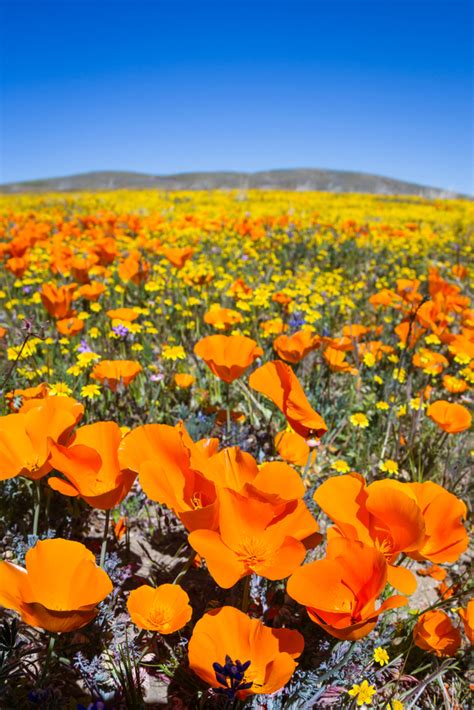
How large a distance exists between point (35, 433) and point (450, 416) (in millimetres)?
1577

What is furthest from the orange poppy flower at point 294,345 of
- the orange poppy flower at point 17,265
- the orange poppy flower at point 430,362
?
the orange poppy flower at point 17,265

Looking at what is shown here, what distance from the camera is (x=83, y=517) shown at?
1.88 m

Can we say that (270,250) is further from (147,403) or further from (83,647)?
(83,647)

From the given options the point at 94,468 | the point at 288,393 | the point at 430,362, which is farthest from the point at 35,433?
the point at 430,362

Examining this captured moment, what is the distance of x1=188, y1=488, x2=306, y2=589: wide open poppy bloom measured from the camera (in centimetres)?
99

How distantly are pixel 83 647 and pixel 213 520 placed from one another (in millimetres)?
680

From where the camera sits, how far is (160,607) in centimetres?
114

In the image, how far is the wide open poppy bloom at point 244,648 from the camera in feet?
3.09

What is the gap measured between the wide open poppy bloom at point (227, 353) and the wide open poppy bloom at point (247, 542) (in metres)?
0.79

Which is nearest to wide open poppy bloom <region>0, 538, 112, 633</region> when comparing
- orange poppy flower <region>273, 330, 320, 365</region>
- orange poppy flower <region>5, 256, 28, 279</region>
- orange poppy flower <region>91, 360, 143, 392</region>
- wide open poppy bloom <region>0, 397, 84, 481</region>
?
wide open poppy bloom <region>0, 397, 84, 481</region>

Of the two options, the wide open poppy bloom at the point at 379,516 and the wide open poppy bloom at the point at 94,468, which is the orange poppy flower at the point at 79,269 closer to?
the wide open poppy bloom at the point at 94,468

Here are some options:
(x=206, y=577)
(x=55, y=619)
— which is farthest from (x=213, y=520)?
(x=206, y=577)

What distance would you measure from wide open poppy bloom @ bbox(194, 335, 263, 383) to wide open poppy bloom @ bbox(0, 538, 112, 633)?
91 cm

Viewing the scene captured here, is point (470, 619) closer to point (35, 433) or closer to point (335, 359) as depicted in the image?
point (35, 433)
